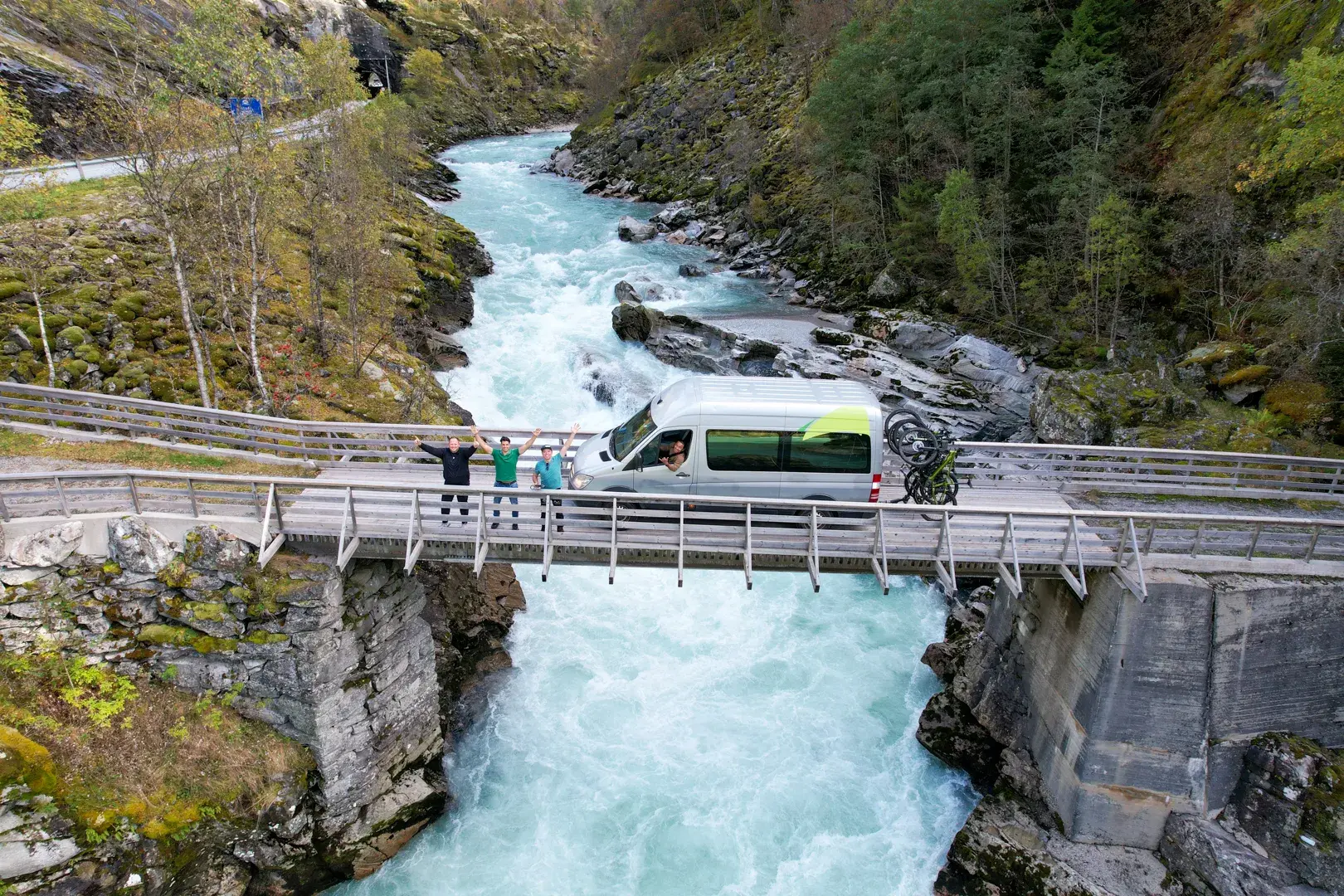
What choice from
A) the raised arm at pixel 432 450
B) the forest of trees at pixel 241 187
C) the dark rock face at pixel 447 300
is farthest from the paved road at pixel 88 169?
the raised arm at pixel 432 450

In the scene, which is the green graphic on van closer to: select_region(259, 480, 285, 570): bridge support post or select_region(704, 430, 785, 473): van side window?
select_region(704, 430, 785, 473): van side window

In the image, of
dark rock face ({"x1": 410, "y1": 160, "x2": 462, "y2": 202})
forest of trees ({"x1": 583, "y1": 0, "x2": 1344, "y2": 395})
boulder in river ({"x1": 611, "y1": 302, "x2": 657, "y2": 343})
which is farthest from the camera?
dark rock face ({"x1": 410, "y1": 160, "x2": 462, "y2": 202})

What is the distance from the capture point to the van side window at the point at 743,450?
43.0 ft

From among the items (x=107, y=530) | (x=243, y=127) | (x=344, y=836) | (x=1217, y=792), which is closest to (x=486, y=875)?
(x=344, y=836)

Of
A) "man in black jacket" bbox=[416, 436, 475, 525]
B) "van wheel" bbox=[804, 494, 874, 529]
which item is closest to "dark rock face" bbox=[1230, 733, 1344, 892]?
"van wheel" bbox=[804, 494, 874, 529]

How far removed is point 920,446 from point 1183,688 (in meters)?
5.94

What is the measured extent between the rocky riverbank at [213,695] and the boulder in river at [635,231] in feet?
124

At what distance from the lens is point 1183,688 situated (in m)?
12.2

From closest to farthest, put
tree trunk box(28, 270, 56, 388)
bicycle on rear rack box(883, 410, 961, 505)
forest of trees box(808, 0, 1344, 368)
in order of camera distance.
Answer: bicycle on rear rack box(883, 410, 961, 505), tree trunk box(28, 270, 56, 388), forest of trees box(808, 0, 1344, 368)

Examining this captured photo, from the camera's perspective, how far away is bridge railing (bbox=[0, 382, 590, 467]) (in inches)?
598

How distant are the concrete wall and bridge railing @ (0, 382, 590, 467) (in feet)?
36.5

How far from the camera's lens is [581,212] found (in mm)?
54469

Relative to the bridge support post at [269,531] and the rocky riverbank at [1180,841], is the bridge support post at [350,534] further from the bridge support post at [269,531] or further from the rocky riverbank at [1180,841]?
the rocky riverbank at [1180,841]

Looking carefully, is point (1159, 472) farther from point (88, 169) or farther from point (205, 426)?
point (88, 169)
